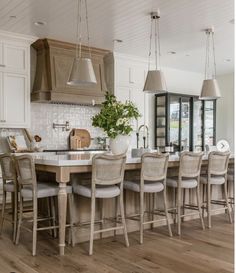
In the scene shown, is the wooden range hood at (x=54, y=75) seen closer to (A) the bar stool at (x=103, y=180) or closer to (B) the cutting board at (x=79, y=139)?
(B) the cutting board at (x=79, y=139)

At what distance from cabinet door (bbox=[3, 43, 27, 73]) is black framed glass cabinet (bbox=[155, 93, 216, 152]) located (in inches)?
132

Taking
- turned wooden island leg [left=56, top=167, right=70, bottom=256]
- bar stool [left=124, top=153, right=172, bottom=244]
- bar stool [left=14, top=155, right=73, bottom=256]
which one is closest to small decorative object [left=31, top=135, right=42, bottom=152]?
bar stool [left=14, top=155, right=73, bottom=256]

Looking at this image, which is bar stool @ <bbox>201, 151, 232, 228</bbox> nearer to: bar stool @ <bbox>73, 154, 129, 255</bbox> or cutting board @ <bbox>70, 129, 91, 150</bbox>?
bar stool @ <bbox>73, 154, 129, 255</bbox>

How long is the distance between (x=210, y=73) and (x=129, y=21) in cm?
482

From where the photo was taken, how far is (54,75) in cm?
600

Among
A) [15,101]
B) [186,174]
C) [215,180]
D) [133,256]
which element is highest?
[15,101]

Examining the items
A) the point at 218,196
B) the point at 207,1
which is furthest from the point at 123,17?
the point at 218,196

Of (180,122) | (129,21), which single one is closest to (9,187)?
(129,21)

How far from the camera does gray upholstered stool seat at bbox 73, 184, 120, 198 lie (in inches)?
132

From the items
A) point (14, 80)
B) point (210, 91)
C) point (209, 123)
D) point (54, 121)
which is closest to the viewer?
point (210, 91)

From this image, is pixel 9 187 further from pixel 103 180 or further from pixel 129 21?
pixel 129 21

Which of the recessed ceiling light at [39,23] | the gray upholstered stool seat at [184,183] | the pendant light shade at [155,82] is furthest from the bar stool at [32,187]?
the recessed ceiling light at [39,23]

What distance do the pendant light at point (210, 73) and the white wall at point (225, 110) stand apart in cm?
43

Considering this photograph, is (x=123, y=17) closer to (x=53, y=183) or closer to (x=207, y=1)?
(x=207, y=1)
